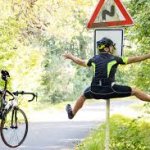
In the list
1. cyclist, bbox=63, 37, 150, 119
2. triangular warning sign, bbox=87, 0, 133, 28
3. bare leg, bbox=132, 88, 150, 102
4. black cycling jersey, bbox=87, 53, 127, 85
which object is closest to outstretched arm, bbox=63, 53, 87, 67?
cyclist, bbox=63, 37, 150, 119

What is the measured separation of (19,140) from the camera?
13094 millimetres

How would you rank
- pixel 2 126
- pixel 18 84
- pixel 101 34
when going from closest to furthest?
1. pixel 101 34
2. pixel 2 126
3. pixel 18 84

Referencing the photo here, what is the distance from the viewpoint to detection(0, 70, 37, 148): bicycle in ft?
40.2

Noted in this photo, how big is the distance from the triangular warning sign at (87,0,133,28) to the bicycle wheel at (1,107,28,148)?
11.3 feet

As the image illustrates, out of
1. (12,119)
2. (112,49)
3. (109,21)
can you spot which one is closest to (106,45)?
(112,49)

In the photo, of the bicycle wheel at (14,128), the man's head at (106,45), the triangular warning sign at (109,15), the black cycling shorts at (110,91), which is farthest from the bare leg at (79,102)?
the bicycle wheel at (14,128)

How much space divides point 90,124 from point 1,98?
994 centimetres

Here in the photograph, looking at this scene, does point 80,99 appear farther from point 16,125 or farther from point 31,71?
point 31,71

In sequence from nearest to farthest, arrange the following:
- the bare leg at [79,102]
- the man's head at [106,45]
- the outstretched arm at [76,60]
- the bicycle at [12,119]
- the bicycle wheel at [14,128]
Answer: the man's head at [106,45] < the outstretched arm at [76,60] < the bare leg at [79,102] < the bicycle at [12,119] < the bicycle wheel at [14,128]

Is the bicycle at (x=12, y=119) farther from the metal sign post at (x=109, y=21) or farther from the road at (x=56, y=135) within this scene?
the metal sign post at (x=109, y=21)

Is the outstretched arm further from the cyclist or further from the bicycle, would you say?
the bicycle

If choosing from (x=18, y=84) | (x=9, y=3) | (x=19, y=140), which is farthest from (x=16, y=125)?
(x=18, y=84)

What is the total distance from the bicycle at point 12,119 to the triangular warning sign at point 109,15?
2.90 metres

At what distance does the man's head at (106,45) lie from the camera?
369 inches
